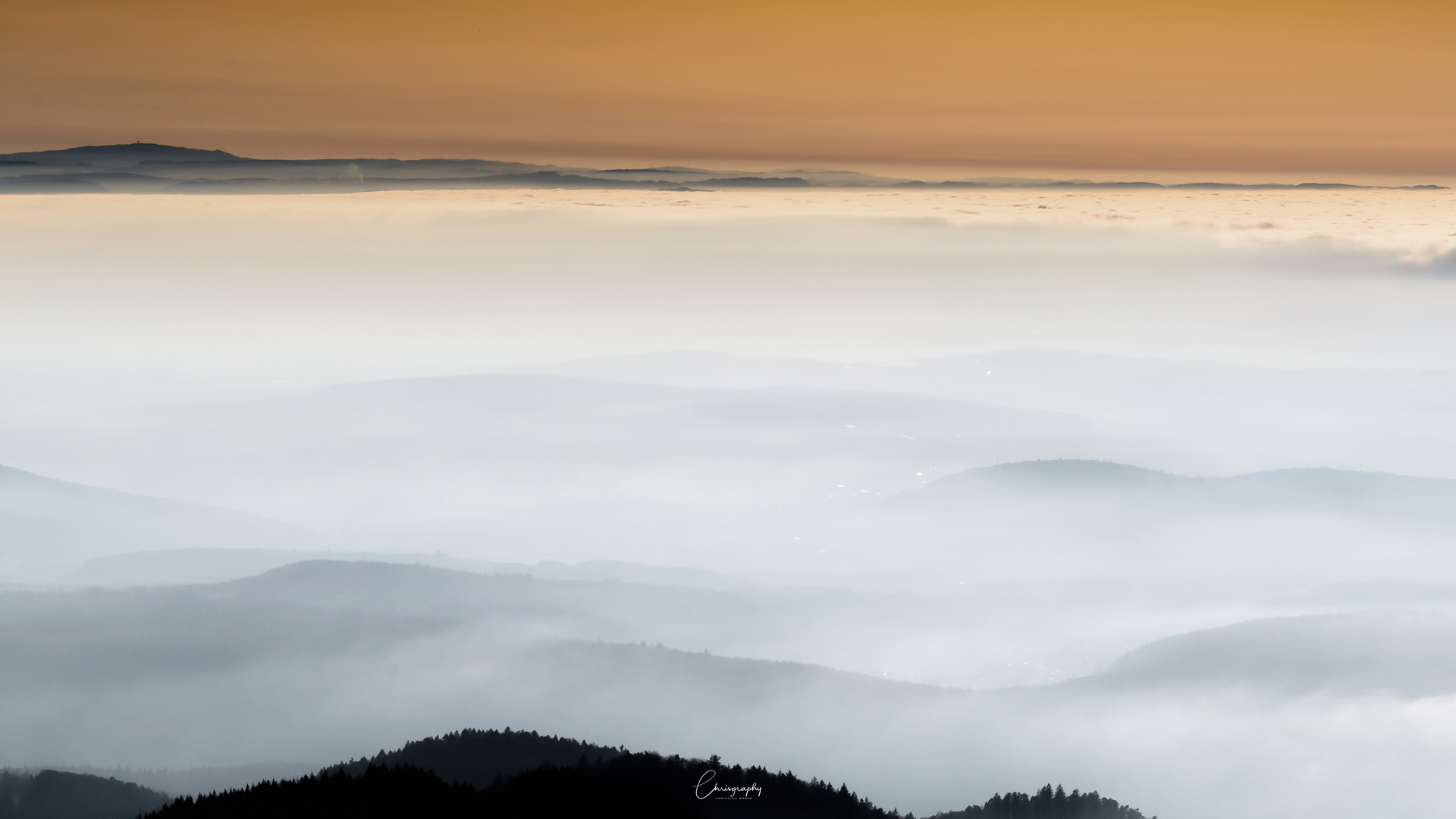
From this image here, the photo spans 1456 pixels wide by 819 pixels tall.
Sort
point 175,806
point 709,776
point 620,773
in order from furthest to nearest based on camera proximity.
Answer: point 620,773 < point 175,806 < point 709,776

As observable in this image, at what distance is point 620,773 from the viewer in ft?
641

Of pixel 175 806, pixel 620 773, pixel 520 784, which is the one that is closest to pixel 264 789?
pixel 175 806

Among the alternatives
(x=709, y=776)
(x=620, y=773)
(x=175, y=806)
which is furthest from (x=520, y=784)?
(x=175, y=806)

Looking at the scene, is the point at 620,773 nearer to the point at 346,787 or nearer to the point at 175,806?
the point at 346,787

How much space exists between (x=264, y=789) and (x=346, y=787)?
3124 cm

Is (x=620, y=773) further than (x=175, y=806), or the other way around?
(x=620, y=773)

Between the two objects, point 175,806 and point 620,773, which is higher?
point 620,773

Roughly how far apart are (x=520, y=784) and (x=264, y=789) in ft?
176

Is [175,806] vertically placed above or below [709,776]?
below

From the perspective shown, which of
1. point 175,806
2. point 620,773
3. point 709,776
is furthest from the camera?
point 620,773

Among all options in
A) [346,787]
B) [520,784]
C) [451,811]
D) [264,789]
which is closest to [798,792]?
[520,784]

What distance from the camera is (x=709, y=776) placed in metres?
159

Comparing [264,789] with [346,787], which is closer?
[346,787]

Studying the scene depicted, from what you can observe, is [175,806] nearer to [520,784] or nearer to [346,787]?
[346,787]
